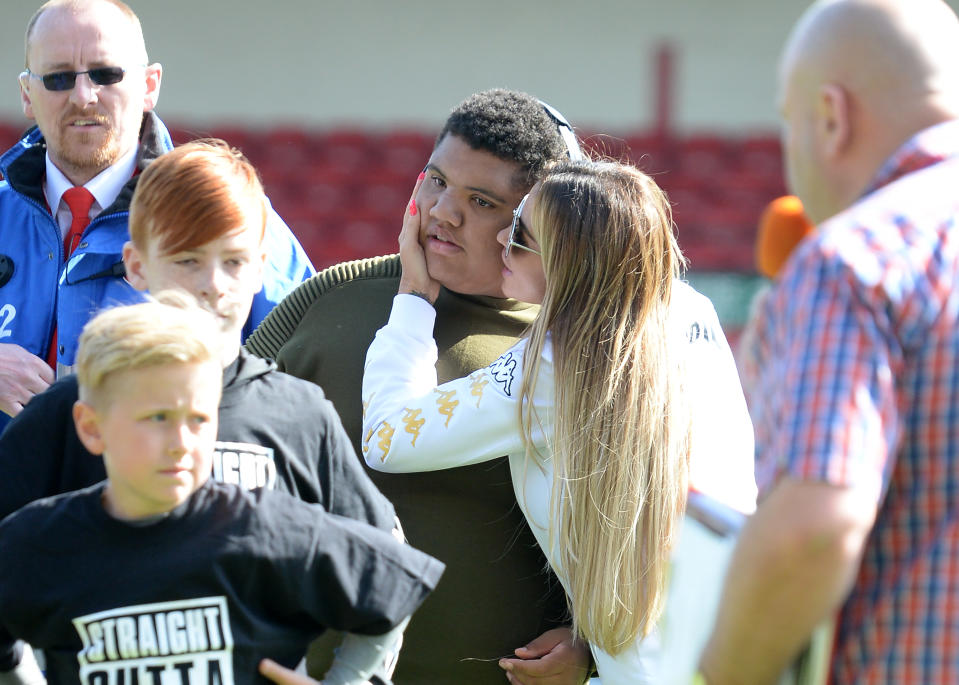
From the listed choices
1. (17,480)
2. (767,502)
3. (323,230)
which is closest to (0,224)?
(17,480)

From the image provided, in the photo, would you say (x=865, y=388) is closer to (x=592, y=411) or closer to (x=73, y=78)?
(x=592, y=411)

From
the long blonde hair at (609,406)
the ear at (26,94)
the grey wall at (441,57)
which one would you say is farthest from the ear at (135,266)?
the grey wall at (441,57)

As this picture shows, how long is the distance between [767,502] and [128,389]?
2.44 ft

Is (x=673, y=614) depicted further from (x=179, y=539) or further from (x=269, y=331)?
(x=269, y=331)

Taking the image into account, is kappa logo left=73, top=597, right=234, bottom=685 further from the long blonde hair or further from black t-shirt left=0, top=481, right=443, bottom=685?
the long blonde hair

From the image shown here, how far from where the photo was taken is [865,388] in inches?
39.0

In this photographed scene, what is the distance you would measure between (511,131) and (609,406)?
0.53 meters

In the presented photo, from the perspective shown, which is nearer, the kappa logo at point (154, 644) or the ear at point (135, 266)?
the kappa logo at point (154, 644)

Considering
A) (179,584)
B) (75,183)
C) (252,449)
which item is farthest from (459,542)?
(75,183)

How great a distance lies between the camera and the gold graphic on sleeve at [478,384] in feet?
5.70

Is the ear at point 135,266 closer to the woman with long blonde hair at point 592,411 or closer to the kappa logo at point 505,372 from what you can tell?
the woman with long blonde hair at point 592,411

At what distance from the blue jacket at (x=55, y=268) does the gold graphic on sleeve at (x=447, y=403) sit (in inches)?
19.5

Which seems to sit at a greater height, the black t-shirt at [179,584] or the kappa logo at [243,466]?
the kappa logo at [243,466]

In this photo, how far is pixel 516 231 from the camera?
186 centimetres
